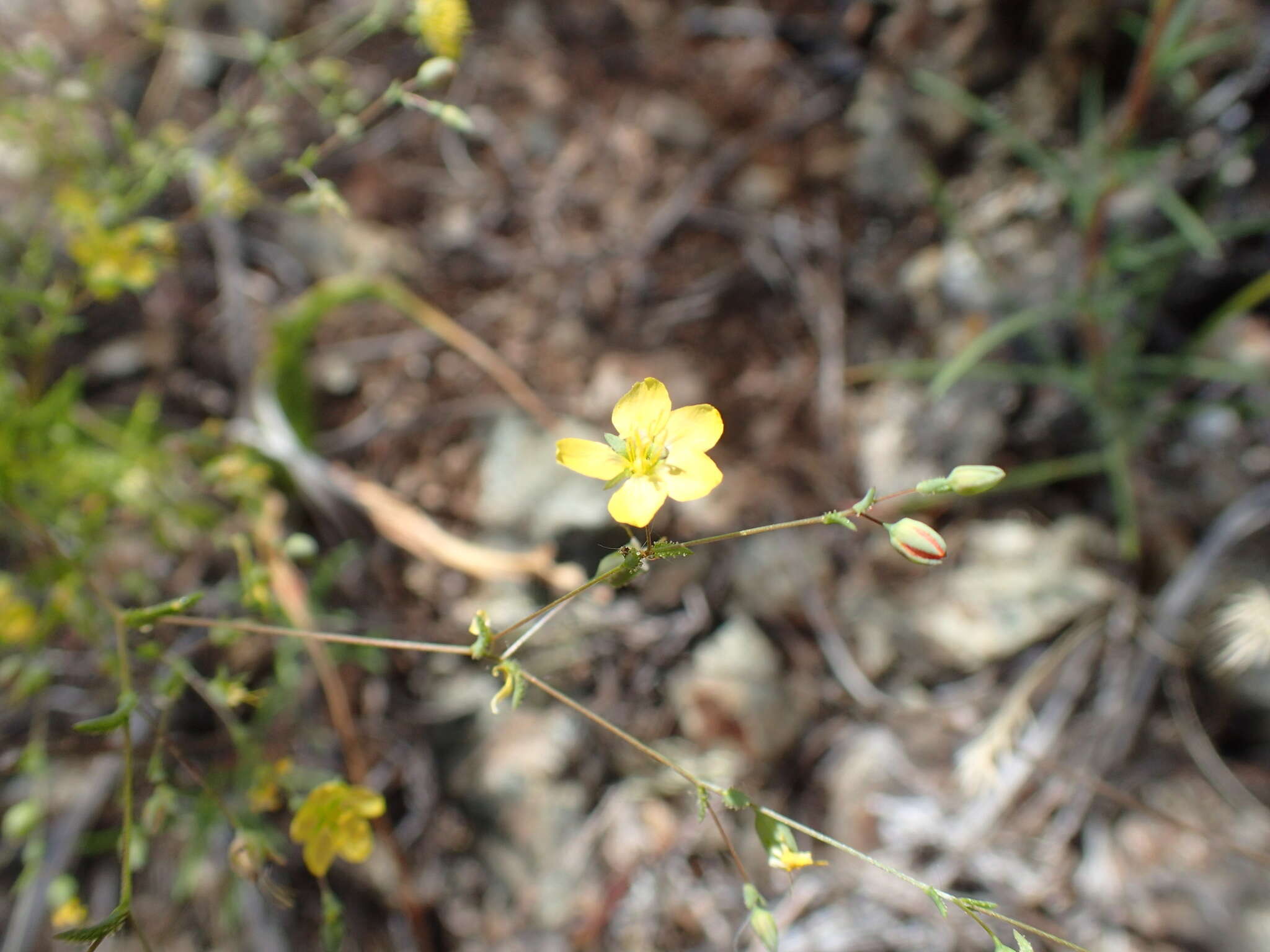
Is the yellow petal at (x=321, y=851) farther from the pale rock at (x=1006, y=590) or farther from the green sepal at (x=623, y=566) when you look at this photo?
the pale rock at (x=1006, y=590)

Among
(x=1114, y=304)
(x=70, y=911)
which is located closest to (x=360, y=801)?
(x=70, y=911)

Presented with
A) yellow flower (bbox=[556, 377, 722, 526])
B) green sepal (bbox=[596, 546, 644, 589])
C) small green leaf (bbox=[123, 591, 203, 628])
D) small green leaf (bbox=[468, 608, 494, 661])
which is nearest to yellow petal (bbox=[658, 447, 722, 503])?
yellow flower (bbox=[556, 377, 722, 526])

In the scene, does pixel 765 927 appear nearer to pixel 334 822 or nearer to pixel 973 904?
pixel 973 904

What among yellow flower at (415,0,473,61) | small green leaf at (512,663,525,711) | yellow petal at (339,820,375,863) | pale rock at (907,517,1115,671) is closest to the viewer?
small green leaf at (512,663,525,711)

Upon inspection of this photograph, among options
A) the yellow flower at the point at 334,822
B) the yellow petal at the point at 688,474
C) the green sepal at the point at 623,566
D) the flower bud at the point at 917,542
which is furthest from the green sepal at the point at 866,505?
the yellow flower at the point at 334,822

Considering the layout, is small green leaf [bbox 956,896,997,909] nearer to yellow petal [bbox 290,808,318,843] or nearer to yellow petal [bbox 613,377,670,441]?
yellow petal [bbox 613,377,670,441]

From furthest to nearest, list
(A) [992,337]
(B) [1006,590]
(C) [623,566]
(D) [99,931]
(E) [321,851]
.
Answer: (B) [1006,590] → (A) [992,337] → (E) [321,851] → (C) [623,566] → (D) [99,931]
